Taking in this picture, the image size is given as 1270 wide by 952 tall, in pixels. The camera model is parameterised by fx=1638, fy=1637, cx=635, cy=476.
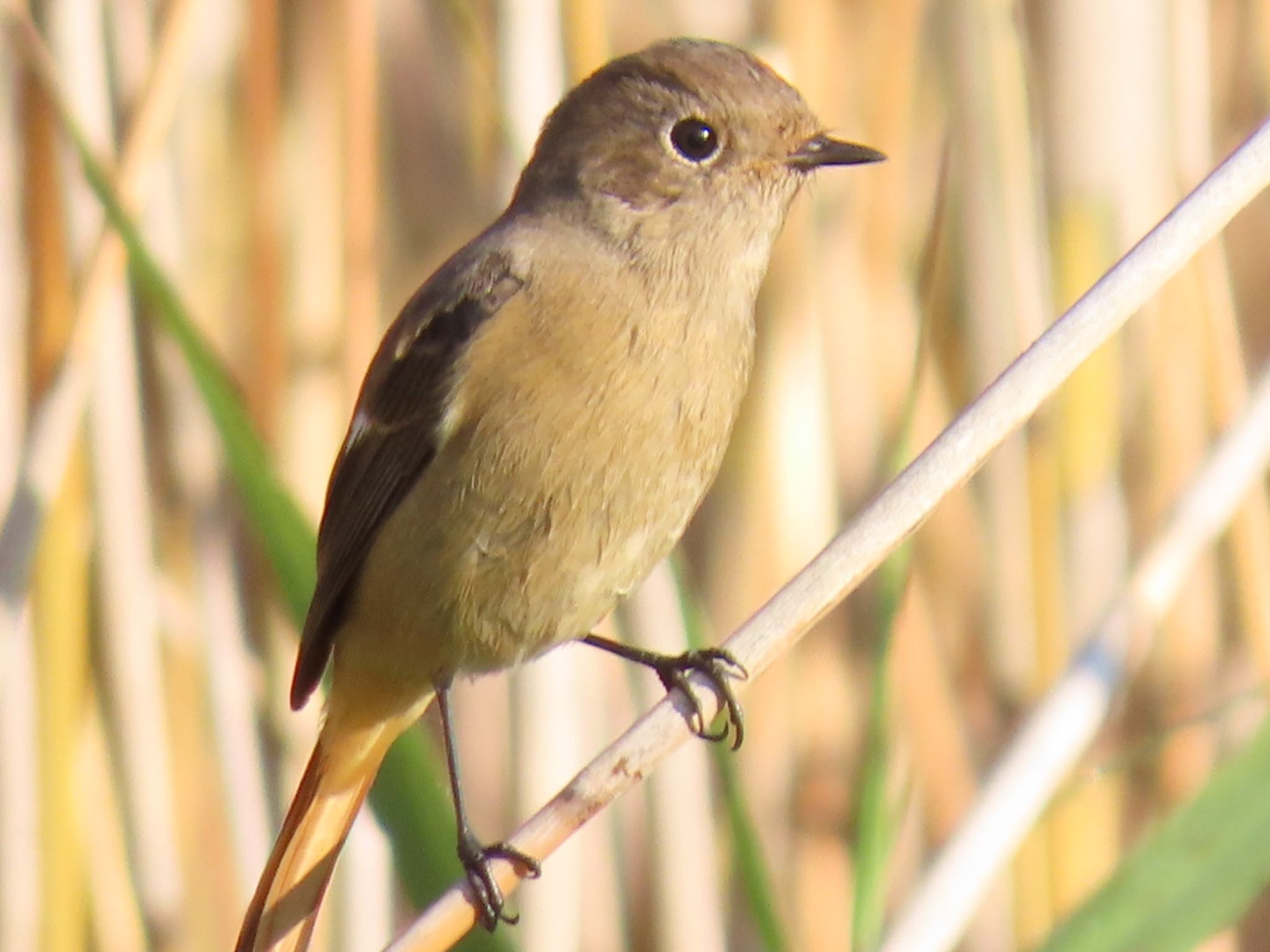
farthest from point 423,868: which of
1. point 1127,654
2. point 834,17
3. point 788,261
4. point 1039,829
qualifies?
point 834,17

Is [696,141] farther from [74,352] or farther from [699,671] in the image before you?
[74,352]

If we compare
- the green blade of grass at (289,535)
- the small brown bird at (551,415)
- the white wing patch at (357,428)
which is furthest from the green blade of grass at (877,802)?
the white wing patch at (357,428)

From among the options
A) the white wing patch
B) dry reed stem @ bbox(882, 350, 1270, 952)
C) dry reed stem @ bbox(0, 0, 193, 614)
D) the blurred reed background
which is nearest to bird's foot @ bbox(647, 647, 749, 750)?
the blurred reed background

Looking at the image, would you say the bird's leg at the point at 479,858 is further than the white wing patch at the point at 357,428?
No

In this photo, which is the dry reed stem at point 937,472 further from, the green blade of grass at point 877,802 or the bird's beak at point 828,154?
the bird's beak at point 828,154

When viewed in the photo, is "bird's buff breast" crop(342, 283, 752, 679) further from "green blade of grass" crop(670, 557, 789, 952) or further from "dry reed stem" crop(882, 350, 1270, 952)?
"dry reed stem" crop(882, 350, 1270, 952)

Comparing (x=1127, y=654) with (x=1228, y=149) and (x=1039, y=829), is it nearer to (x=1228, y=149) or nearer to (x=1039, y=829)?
(x=1039, y=829)
